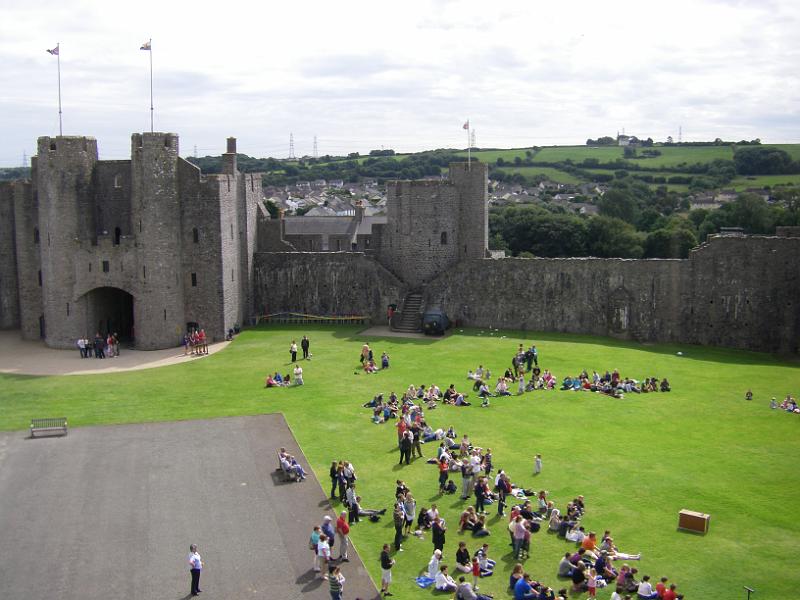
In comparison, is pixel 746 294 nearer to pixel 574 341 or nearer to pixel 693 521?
pixel 574 341

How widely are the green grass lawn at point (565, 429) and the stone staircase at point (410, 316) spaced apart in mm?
2500

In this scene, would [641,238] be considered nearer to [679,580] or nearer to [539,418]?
[539,418]

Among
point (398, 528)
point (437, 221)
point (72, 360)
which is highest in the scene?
point (437, 221)

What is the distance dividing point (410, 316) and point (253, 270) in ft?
31.7

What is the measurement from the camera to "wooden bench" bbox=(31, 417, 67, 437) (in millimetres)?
29078

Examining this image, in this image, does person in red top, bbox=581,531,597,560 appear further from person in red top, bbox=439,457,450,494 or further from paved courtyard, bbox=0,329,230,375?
paved courtyard, bbox=0,329,230,375

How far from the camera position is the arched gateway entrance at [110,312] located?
43.8 meters

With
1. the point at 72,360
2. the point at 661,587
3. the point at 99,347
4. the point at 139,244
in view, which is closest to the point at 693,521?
the point at 661,587

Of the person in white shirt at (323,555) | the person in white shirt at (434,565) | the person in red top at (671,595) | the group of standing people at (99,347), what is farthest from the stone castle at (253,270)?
the person in red top at (671,595)

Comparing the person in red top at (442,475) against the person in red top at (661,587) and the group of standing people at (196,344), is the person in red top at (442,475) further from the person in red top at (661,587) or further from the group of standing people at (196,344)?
the group of standing people at (196,344)

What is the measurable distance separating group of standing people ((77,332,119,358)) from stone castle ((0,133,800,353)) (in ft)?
5.04

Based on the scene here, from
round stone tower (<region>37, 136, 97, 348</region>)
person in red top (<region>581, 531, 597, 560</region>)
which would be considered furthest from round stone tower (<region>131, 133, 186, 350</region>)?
person in red top (<region>581, 531, 597, 560</region>)

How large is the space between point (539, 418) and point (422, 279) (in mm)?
19596

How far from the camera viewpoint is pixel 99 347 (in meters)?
41.1
